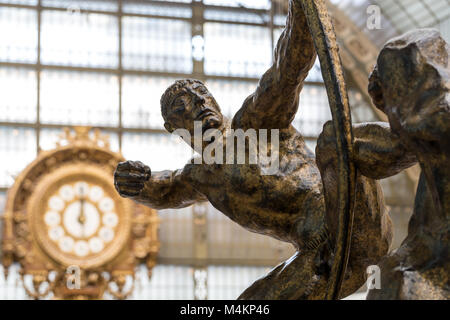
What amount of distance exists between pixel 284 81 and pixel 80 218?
32.0 ft

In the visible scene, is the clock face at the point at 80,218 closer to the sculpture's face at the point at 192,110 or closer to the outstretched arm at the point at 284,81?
the sculpture's face at the point at 192,110

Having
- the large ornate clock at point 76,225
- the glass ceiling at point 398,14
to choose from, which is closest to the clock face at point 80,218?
the large ornate clock at point 76,225

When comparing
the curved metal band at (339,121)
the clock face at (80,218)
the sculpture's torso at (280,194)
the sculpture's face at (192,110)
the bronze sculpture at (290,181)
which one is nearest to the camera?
the curved metal band at (339,121)

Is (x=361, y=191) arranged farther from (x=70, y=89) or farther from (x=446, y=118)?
(x=70, y=89)

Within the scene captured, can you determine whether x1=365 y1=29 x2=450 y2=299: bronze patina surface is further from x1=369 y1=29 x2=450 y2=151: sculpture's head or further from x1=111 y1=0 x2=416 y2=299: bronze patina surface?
x1=111 y1=0 x2=416 y2=299: bronze patina surface

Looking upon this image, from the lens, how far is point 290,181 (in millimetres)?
3207

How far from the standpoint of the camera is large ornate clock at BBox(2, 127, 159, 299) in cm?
1232

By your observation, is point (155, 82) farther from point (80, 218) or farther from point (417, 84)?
point (417, 84)

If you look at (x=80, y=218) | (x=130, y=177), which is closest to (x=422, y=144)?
(x=130, y=177)

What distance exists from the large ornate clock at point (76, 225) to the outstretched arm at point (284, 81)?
30.1 ft

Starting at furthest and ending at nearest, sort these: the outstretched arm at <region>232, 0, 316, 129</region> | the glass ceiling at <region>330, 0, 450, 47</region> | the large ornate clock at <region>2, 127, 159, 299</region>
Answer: the glass ceiling at <region>330, 0, 450, 47</region> < the large ornate clock at <region>2, 127, 159, 299</region> < the outstretched arm at <region>232, 0, 316, 129</region>

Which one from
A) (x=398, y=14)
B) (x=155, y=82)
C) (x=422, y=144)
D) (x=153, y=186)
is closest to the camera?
(x=422, y=144)

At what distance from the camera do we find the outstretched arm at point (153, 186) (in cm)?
348

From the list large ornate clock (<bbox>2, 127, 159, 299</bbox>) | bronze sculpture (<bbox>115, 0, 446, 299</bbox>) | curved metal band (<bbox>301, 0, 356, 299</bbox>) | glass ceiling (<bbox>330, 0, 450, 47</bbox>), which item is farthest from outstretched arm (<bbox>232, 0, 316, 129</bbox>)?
glass ceiling (<bbox>330, 0, 450, 47</bbox>)
